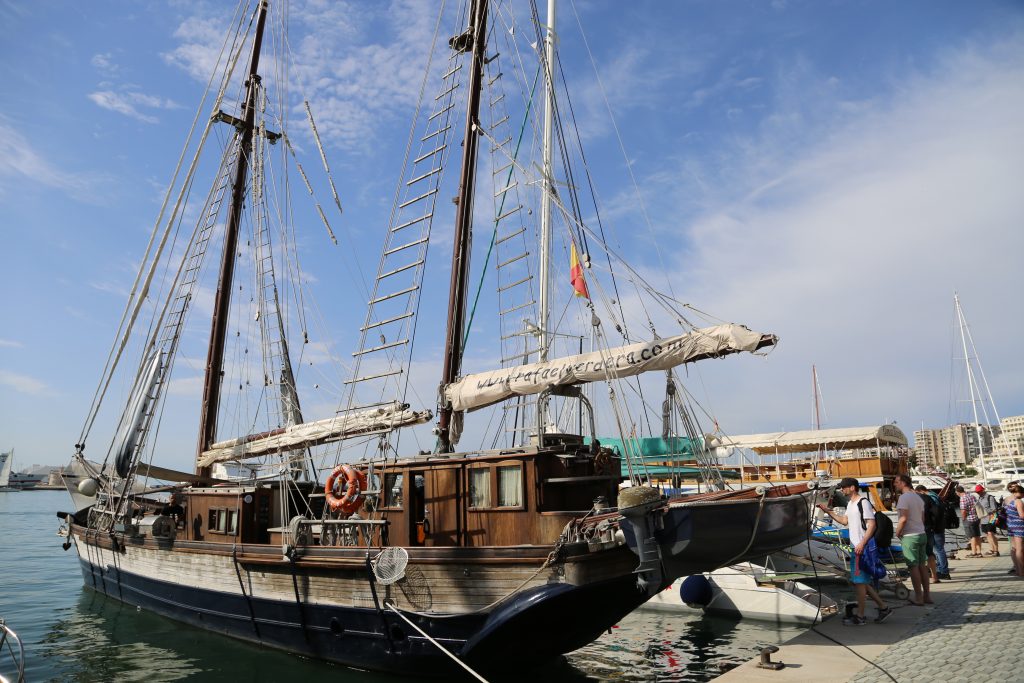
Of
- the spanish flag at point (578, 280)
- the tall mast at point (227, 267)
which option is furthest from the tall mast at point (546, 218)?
the tall mast at point (227, 267)

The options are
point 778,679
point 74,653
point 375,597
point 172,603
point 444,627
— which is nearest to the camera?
point 778,679

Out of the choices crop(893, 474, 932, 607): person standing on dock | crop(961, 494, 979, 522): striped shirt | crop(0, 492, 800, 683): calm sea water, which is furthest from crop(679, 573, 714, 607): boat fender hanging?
crop(961, 494, 979, 522): striped shirt

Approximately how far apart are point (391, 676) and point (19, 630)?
12595 millimetres

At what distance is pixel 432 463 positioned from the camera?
42.0 feet

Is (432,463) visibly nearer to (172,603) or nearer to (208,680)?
(208,680)

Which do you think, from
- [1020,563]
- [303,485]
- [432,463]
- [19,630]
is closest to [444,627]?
[432,463]

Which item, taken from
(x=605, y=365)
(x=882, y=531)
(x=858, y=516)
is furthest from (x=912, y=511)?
(x=605, y=365)

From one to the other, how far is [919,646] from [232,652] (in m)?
13.5

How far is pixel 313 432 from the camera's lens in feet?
61.2

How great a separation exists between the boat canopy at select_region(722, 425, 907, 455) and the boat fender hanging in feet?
55.0

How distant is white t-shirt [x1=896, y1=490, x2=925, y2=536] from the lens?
10.7 meters

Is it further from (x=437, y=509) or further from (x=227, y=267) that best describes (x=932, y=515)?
(x=227, y=267)

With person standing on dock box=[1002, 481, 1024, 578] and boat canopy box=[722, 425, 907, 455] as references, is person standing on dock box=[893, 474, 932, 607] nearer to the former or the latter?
person standing on dock box=[1002, 481, 1024, 578]

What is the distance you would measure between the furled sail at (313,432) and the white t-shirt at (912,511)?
32.4 ft
